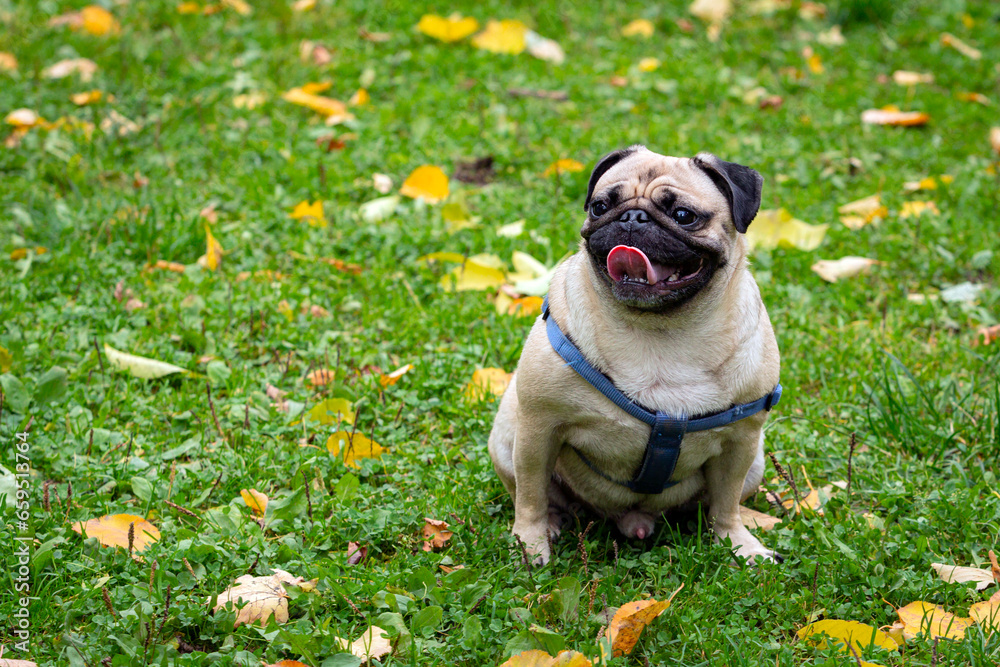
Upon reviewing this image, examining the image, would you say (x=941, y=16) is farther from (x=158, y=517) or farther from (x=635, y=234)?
(x=158, y=517)

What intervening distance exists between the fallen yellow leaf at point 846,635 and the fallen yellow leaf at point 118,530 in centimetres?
205

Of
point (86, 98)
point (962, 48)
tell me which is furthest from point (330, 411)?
point (962, 48)

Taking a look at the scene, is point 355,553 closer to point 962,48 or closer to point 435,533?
point 435,533

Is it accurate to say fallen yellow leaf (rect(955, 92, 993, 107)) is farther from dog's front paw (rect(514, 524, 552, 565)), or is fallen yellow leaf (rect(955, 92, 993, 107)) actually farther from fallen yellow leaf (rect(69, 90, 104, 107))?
fallen yellow leaf (rect(69, 90, 104, 107))

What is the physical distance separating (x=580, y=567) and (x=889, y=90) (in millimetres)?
5610

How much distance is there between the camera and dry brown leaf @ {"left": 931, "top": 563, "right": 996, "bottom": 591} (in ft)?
9.23

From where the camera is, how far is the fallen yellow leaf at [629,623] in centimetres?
250

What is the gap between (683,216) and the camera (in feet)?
8.95

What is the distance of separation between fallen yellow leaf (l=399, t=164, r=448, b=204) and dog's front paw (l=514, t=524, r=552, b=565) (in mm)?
2775

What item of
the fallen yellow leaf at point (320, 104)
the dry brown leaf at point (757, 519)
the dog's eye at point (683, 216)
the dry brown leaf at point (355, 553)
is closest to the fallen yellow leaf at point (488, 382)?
the dry brown leaf at point (355, 553)

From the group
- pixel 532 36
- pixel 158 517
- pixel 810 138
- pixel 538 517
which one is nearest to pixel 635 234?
pixel 538 517

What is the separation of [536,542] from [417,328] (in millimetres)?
1550

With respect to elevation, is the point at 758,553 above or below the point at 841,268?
above

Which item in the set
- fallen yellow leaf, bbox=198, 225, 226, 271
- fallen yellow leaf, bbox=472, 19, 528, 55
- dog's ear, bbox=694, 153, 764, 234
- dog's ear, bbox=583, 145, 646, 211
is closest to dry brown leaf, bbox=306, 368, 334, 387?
fallen yellow leaf, bbox=198, 225, 226, 271
